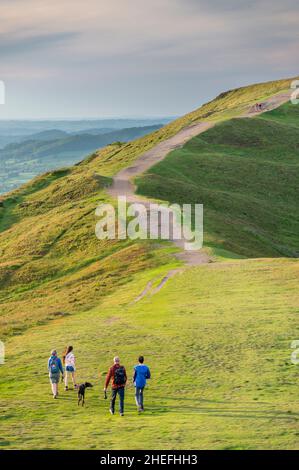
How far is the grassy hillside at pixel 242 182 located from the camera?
80000mm

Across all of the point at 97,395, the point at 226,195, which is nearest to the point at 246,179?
the point at 226,195

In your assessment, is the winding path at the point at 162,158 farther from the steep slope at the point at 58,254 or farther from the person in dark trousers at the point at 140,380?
the person in dark trousers at the point at 140,380

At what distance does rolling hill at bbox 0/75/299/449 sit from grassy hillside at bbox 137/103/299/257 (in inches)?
17.4

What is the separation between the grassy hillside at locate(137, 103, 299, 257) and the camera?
80.0 meters

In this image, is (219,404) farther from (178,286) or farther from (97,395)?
(178,286)

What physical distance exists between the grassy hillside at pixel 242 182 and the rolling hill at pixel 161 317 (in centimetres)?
44

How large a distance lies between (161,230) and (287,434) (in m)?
47.5

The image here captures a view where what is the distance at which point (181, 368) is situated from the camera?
31.9 m

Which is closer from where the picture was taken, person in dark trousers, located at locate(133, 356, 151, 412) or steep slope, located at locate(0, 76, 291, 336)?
person in dark trousers, located at locate(133, 356, 151, 412)

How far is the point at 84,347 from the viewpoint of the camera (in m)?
36.9

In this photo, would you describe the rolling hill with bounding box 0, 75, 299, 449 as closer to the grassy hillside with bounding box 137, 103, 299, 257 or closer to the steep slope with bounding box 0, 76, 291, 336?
the steep slope with bounding box 0, 76, 291, 336

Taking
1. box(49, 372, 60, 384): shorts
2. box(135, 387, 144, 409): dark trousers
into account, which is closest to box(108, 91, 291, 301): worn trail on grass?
box(49, 372, 60, 384): shorts

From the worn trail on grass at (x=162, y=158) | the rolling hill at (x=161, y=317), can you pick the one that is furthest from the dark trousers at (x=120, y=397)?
the worn trail on grass at (x=162, y=158)

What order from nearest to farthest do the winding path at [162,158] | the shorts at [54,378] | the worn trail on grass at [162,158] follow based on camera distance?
1. the shorts at [54,378]
2. the worn trail on grass at [162,158]
3. the winding path at [162,158]
